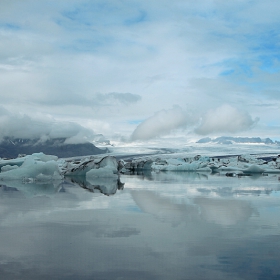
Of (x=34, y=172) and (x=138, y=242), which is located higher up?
(x=34, y=172)

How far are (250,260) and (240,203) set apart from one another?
15.4ft

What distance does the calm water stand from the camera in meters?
3.48

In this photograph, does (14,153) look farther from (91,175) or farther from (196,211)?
(196,211)

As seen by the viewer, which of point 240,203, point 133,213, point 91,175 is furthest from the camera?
point 91,175

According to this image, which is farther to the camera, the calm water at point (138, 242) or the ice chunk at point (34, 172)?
the ice chunk at point (34, 172)

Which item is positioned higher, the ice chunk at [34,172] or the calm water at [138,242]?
the ice chunk at [34,172]

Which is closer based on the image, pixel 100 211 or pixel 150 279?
pixel 150 279

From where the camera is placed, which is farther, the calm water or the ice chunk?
the ice chunk

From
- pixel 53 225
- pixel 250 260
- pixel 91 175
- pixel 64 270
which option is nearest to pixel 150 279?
pixel 64 270

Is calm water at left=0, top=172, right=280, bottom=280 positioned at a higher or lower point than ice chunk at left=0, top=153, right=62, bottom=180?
lower

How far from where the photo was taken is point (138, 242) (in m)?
4.57

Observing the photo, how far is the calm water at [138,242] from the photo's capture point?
348 centimetres

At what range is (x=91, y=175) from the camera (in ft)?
65.2

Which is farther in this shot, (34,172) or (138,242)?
(34,172)
